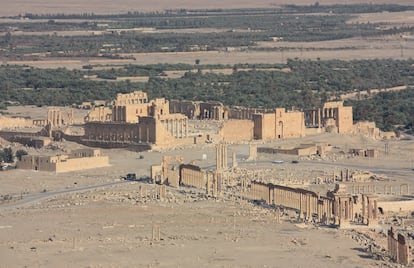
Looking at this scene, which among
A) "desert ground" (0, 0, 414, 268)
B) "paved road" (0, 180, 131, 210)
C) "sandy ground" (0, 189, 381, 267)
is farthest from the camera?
"paved road" (0, 180, 131, 210)

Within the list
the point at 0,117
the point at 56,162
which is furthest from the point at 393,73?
the point at 56,162

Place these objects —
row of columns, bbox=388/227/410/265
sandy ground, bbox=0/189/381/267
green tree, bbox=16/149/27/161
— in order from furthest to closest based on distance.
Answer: green tree, bbox=16/149/27/161, sandy ground, bbox=0/189/381/267, row of columns, bbox=388/227/410/265

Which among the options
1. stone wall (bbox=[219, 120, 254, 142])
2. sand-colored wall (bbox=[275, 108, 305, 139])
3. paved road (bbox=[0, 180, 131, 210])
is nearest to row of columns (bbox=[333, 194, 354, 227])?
paved road (bbox=[0, 180, 131, 210])

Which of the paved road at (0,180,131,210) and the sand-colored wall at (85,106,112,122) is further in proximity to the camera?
the sand-colored wall at (85,106,112,122)

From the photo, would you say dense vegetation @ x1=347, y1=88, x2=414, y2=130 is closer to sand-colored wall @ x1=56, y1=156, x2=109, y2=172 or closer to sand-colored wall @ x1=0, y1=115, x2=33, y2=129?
sand-colored wall @ x1=0, y1=115, x2=33, y2=129

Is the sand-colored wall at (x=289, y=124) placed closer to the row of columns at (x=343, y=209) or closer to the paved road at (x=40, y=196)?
the paved road at (x=40, y=196)

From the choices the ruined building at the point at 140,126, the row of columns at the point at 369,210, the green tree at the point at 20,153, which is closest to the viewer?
the row of columns at the point at 369,210

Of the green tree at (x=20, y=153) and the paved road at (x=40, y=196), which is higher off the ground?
the green tree at (x=20, y=153)

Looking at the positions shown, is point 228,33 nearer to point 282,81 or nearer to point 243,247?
point 282,81

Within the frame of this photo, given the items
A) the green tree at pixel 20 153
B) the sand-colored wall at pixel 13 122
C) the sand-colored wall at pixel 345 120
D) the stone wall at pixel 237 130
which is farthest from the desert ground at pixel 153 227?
the sand-colored wall at pixel 13 122

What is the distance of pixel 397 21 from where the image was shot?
187500 millimetres

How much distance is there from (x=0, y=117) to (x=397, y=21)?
121 meters

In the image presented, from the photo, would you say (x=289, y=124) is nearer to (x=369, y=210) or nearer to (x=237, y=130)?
(x=237, y=130)

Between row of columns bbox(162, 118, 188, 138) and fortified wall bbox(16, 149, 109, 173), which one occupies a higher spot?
row of columns bbox(162, 118, 188, 138)
